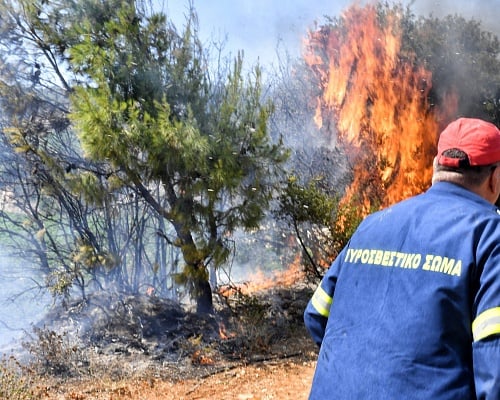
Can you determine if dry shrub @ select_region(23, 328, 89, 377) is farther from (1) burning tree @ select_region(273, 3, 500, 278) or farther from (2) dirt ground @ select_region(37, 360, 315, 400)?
(1) burning tree @ select_region(273, 3, 500, 278)

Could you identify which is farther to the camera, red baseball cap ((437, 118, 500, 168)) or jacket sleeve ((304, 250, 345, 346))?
jacket sleeve ((304, 250, 345, 346))

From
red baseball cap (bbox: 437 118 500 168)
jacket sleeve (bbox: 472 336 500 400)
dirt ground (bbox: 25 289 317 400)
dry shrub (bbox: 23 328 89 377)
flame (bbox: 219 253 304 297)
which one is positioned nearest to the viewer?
jacket sleeve (bbox: 472 336 500 400)

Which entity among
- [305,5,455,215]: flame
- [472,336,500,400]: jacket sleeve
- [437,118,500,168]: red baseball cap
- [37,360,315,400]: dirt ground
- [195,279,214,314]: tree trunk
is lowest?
[37,360,315,400]: dirt ground

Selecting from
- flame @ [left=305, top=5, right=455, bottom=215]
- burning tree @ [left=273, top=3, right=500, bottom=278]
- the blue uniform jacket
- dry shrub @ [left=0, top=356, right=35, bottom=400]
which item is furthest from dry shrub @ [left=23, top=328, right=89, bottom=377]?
flame @ [left=305, top=5, right=455, bottom=215]

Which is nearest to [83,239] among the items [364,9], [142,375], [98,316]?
[98,316]

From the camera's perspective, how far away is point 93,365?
5812 mm

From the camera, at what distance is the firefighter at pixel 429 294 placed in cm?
144

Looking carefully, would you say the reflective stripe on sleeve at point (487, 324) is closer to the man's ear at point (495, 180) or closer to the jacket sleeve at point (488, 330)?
the jacket sleeve at point (488, 330)

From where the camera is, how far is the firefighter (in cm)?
144

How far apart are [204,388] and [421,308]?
4384 mm

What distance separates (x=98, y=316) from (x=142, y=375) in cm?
166

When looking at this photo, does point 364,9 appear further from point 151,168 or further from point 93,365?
point 93,365

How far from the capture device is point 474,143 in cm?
168

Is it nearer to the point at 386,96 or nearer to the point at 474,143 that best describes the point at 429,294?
the point at 474,143
